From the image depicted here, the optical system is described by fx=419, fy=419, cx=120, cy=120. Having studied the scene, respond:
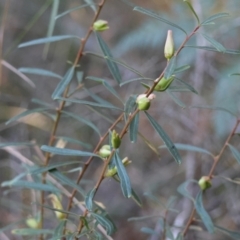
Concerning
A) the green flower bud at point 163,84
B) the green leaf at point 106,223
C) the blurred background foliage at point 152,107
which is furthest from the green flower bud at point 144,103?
the blurred background foliage at point 152,107

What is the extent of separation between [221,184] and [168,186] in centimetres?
18

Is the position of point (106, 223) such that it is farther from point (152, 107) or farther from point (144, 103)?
point (152, 107)

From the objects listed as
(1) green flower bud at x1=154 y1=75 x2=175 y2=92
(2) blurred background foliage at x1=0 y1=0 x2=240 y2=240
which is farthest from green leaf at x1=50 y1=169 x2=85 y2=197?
(2) blurred background foliage at x1=0 y1=0 x2=240 y2=240

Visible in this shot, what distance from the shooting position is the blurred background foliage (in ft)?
3.78

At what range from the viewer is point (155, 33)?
4.31ft

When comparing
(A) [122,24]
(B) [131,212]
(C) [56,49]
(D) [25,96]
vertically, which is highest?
(A) [122,24]

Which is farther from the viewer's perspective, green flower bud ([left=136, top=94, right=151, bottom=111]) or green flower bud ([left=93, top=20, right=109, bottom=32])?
green flower bud ([left=93, top=20, right=109, bottom=32])

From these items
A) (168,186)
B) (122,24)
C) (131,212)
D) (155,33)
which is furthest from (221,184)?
(122,24)

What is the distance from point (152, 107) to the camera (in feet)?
4.65

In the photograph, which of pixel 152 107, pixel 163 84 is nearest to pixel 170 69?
pixel 163 84

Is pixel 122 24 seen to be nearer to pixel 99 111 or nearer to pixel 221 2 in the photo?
pixel 221 2

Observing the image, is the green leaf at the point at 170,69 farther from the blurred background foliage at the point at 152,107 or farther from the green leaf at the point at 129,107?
the blurred background foliage at the point at 152,107

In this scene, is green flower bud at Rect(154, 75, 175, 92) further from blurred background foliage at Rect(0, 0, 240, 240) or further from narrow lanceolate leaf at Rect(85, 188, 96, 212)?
blurred background foliage at Rect(0, 0, 240, 240)

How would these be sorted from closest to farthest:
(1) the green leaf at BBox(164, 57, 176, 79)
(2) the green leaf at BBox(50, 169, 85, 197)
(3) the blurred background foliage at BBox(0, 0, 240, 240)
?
(1) the green leaf at BBox(164, 57, 176, 79) → (2) the green leaf at BBox(50, 169, 85, 197) → (3) the blurred background foliage at BBox(0, 0, 240, 240)
